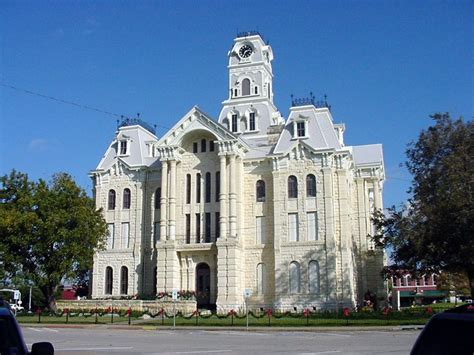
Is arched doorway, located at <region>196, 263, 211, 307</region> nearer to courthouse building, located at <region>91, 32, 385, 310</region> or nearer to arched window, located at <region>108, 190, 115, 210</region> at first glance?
courthouse building, located at <region>91, 32, 385, 310</region>

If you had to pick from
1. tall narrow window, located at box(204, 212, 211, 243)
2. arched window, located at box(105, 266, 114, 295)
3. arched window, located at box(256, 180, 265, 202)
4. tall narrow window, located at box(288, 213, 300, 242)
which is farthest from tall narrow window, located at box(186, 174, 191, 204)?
arched window, located at box(105, 266, 114, 295)

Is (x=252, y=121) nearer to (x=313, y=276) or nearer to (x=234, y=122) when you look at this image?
(x=234, y=122)

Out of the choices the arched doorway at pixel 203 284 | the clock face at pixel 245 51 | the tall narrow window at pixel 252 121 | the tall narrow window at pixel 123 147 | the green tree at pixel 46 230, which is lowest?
the arched doorway at pixel 203 284

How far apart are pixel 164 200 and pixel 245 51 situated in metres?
20.2

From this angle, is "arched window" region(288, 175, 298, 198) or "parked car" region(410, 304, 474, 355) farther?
"arched window" region(288, 175, 298, 198)

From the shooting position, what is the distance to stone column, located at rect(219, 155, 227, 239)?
163ft

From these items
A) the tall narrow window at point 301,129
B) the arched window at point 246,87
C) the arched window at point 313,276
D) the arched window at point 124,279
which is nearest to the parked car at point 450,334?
the arched window at point 313,276

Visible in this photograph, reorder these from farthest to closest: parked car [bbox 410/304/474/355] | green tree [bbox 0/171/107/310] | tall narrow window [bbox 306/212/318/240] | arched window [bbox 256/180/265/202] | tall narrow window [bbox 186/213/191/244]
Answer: tall narrow window [bbox 186/213/191/244] < arched window [bbox 256/180/265/202] < tall narrow window [bbox 306/212/318/240] < green tree [bbox 0/171/107/310] < parked car [bbox 410/304/474/355]

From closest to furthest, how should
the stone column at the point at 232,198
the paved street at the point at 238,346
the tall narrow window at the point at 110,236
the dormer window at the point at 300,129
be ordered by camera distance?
1. the paved street at the point at 238,346
2. the stone column at the point at 232,198
3. the dormer window at the point at 300,129
4. the tall narrow window at the point at 110,236

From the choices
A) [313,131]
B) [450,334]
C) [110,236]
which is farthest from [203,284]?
[450,334]

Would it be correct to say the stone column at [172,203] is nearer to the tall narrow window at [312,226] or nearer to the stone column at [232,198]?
the stone column at [232,198]

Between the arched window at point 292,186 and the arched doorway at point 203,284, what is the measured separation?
9615mm

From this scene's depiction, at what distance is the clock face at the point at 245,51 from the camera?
63.0 metres

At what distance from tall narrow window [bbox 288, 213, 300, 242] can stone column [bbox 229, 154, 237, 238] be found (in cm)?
462
